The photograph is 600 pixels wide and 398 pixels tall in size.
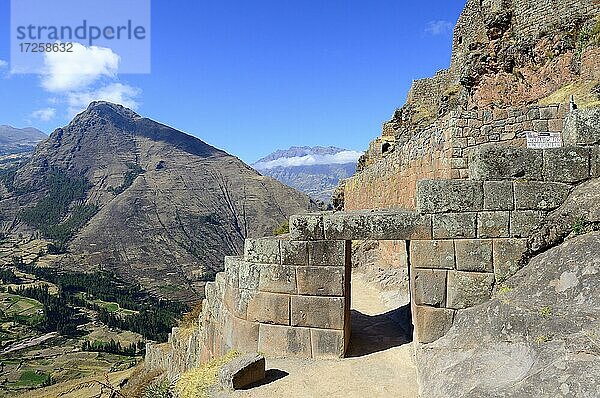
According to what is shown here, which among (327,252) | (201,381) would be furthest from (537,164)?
(201,381)

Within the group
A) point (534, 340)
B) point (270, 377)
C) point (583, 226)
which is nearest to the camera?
point (534, 340)

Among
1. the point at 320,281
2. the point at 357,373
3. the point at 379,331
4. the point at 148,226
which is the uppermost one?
the point at 320,281

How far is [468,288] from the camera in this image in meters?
6.54

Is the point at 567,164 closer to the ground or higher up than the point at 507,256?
higher up

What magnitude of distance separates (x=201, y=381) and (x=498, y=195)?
16.3 ft

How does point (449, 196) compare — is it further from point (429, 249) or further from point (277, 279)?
point (277, 279)

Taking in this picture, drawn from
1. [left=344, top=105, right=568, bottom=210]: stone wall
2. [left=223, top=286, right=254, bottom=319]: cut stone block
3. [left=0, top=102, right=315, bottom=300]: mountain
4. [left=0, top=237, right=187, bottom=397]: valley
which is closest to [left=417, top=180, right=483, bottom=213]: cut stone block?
[left=344, top=105, right=568, bottom=210]: stone wall

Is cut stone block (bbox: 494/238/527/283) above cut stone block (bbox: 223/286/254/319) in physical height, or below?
above

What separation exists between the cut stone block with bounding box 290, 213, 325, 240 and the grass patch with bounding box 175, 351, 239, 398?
216 cm

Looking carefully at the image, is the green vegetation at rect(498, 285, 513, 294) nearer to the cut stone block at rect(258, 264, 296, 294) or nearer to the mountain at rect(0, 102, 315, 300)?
the cut stone block at rect(258, 264, 296, 294)

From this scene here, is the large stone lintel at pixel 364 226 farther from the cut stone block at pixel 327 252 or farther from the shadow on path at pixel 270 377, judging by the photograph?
the shadow on path at pixel 270 377

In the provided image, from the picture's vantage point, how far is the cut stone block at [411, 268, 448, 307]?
6.63m

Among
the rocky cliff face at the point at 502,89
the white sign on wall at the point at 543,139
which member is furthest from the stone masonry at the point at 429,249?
the rocky cliff face at the point at 502,89

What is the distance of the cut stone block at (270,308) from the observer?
7230 millimetres
